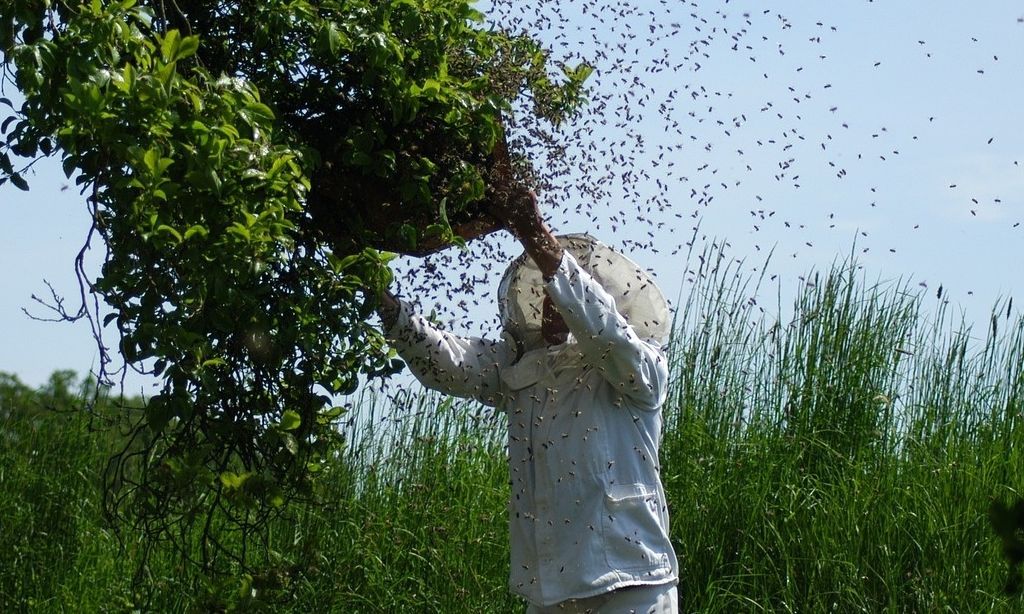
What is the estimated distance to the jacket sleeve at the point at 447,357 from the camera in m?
3.33

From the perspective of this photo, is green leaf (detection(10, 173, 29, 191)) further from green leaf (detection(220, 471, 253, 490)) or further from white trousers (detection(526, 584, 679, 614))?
white trousers (detection(526, 584, 679, 614))

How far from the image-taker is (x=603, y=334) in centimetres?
319

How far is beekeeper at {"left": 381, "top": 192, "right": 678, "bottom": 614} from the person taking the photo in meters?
3.19

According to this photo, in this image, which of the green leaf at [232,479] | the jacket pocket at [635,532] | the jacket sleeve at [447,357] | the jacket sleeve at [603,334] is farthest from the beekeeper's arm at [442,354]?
the green leaf at [232,479]

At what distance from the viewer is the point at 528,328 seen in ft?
11.6

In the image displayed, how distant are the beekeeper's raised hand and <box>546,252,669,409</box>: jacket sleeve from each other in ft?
0.13

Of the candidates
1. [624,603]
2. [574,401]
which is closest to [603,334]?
[574,401]

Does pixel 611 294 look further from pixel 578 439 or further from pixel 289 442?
pixel 289 442

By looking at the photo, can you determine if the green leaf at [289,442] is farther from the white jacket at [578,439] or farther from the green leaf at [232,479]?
the white jacket at [578,439]

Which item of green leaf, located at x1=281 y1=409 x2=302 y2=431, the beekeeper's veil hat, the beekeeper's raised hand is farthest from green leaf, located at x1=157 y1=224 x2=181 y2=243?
the beekeeper's veil hat

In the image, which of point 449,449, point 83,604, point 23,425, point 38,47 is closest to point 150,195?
point 38,47

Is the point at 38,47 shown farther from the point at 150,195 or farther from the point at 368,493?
the point at 368,493

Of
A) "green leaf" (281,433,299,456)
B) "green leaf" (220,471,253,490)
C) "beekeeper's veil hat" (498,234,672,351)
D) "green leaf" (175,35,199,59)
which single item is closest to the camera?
"green leaf" (175,35,199,59)

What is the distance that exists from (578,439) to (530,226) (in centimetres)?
63
